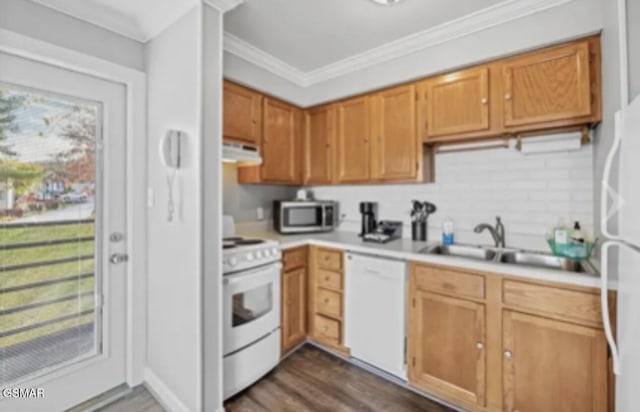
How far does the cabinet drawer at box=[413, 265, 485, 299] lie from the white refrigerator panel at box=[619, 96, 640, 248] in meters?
0.78

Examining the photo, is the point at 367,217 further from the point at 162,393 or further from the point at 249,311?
the point at 162,393

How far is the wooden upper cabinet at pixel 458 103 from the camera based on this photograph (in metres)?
2.10

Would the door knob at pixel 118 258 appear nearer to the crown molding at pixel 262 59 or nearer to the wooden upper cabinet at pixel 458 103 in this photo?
the crown molding at pixel 262 59

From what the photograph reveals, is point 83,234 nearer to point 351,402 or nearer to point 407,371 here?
point 351,402

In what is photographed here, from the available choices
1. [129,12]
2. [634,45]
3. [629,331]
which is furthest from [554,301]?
[129,12]

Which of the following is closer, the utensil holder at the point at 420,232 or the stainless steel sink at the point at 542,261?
the stainless steel sink at the point at 542,261

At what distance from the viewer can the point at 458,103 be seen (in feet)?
7.25

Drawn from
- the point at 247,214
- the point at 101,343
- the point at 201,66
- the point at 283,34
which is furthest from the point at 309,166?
the point at 101,343

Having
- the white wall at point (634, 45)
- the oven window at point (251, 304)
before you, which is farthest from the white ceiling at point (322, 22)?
the oven window at point (251, 304)

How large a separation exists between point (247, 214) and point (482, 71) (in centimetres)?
233

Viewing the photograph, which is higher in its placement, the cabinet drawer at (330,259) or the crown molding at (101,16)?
the crown molding at (101,16)

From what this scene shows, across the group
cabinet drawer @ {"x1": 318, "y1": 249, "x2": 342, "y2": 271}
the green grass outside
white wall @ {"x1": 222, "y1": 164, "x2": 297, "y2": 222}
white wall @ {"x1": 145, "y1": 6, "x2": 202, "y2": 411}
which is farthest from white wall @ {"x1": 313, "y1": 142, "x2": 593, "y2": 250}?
the green grass outside

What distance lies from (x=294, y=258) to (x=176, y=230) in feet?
3.42

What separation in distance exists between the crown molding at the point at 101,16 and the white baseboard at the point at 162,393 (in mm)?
2320
